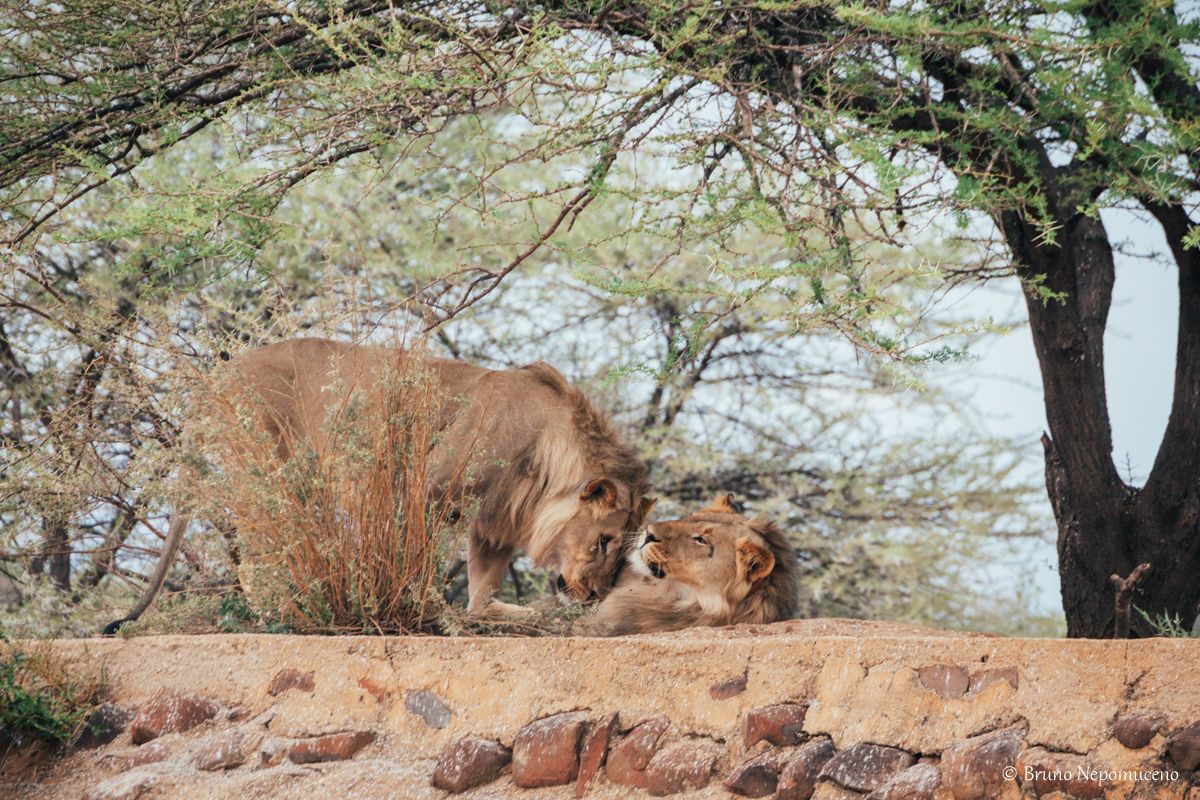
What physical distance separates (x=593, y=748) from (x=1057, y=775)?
1678 mm

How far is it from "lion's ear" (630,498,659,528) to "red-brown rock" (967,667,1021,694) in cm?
316

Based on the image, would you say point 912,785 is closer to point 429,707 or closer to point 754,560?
point 429,707

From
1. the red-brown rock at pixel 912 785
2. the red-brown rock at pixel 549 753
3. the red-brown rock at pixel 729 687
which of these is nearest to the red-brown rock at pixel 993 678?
the red-brown rock at pixel 912 785

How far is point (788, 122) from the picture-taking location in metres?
7.01

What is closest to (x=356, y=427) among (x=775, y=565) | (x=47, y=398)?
(x=775, y=565)

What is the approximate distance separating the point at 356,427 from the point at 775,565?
7.18 ft

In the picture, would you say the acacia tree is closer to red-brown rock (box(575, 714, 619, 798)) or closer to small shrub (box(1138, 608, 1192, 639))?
small shrub (box(1138, 608, 1192, 639))

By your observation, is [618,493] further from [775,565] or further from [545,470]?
[775,565]

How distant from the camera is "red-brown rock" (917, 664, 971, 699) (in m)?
4.42

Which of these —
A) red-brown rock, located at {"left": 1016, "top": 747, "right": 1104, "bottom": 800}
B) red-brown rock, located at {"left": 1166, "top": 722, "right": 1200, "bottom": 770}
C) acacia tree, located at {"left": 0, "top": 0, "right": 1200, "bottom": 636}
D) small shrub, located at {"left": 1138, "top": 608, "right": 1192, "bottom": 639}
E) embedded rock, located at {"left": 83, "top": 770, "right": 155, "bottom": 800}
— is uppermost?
acacia tree, located at {"left": 0, "top": 0, "right": 1200, "bottom": 636}

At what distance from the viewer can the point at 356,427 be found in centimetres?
613

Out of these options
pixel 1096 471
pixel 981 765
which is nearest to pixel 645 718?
pixel 981 765

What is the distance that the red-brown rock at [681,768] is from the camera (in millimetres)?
4680

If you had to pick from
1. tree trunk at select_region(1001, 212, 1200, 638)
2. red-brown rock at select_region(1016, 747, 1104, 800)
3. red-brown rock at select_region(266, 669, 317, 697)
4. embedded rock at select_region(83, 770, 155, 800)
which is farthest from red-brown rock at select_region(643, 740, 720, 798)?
tree trunk at select_region(1001, 212, 1200, 638)
